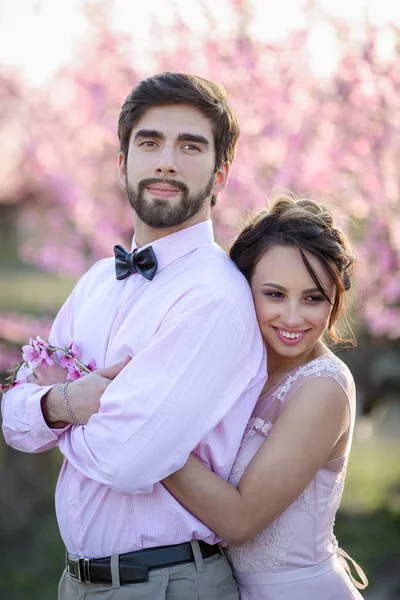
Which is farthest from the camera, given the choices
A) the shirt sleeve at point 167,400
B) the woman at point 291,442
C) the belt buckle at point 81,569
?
the belt buckle at point 81,569

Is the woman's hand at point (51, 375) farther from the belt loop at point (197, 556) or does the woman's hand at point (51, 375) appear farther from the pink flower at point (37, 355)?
the belt loop at point (197, 556)

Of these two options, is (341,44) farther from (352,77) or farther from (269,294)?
(269,294)

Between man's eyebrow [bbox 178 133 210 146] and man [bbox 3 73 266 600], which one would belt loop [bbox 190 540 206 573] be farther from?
man's eyebrow [bbox 178 133 210 146]

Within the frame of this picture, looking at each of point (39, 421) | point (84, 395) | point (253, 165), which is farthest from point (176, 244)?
point (253, 165)

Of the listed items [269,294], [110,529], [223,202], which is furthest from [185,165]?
[223,202]

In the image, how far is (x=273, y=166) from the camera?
615 cm

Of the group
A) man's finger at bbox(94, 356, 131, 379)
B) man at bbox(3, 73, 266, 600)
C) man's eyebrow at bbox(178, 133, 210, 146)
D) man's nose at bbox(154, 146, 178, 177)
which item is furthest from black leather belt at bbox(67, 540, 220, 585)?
man's eyebrow at bbox(178, 133, 210, 146)

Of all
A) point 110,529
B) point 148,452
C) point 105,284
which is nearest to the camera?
point 148,452

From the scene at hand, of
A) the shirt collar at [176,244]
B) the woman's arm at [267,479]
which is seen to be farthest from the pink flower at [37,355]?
the woman's arm at [267,479]

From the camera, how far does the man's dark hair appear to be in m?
2.73

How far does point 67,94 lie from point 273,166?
8.02 feet

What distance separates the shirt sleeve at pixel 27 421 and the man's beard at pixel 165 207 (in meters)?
0.61

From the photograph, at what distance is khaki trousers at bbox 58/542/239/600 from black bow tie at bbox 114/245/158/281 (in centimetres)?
82

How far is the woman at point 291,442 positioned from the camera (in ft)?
8.09
